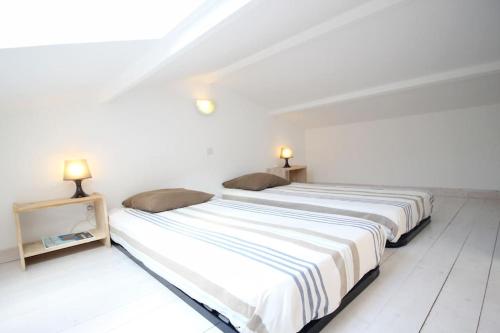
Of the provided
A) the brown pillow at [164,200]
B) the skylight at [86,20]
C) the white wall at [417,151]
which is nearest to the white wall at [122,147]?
the brown pillow at [164,200]

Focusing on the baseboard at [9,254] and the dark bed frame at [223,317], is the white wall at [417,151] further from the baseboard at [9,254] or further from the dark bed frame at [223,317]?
the baseboard at [9,254]

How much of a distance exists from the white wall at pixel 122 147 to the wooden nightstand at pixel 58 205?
0.62ft

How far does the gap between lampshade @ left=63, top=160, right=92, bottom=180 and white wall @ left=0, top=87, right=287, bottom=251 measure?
0.61ft

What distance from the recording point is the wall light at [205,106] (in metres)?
3.74

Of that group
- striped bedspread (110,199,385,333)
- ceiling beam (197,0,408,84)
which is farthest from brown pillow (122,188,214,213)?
ceiling beam (197,0,408,84)

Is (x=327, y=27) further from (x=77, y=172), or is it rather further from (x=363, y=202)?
(x=77, y=172)

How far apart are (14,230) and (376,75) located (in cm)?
407

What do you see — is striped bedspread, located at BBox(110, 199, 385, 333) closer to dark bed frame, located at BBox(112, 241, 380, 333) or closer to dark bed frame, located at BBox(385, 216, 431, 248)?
dark bed frame, located at BBox(112, 241, 380, 333)

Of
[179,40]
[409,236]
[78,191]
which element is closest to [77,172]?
[78,191]

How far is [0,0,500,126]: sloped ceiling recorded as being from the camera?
1913mm

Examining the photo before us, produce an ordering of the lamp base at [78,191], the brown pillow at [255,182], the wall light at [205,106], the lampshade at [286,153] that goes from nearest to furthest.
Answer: the lamp base at [78,191], the brown pillow at [255,182], the wall light at [205,106], the lampshade at [286,153]

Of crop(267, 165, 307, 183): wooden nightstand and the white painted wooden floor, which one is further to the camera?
crop(267, 165, 307, 183): wooden nightstand

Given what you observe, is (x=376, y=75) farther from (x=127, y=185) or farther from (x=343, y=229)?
(x=127, y=185)

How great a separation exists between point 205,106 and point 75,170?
184 cm
